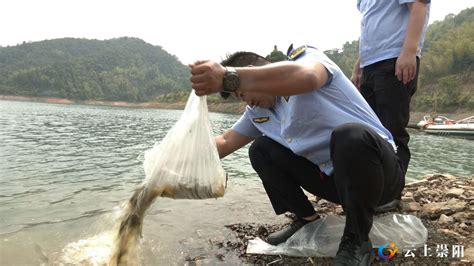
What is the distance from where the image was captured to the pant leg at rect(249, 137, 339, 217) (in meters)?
2.43

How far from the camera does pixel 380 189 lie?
6.04 feet

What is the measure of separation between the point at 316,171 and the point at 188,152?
90 centimetres

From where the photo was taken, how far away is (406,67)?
2.62 m

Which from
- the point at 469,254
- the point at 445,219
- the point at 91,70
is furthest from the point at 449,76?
the point at 91,70

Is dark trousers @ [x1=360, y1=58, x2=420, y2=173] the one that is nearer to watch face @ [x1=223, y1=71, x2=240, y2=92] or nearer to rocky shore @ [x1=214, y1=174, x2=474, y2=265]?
rocky shore @ [x1=214, y1=174, x2=474, y2=265]

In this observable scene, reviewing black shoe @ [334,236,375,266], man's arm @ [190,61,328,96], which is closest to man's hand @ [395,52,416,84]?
man's arm @ [190,61,328,96]

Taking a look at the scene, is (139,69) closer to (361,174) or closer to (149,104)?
(149,104)

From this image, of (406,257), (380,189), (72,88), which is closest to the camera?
(380,189)

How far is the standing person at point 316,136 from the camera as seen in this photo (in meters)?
1.67

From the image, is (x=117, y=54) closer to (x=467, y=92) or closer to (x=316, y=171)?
(x=467, y=92)

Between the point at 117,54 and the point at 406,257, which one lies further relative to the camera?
the point at 117,54

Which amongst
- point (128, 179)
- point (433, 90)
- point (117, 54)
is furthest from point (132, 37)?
point (128, 179)

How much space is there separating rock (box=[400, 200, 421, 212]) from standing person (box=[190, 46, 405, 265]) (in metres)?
0.97

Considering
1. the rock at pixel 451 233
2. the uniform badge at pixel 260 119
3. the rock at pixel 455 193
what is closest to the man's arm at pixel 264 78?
the uniform badge at pixel 260 119
